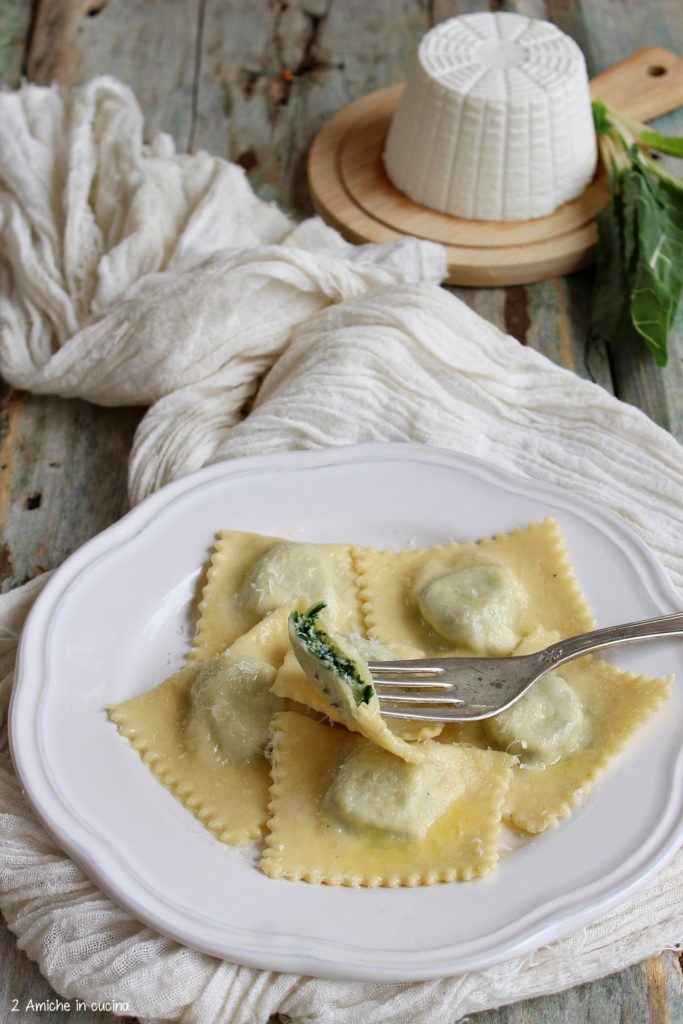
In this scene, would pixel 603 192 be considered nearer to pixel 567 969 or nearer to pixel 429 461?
pixel 429 461

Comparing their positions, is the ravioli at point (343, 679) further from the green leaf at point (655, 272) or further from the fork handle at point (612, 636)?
the green leaf at point (655, 272)

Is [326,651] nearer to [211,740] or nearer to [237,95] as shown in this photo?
[211,740]

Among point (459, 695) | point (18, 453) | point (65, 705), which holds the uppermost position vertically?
point (459, 695)

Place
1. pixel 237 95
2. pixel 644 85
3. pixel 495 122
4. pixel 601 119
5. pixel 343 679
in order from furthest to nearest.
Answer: pixel 237 95
pixel 644 85
pixel 601 119
pixel 495 122
pixel 343 679

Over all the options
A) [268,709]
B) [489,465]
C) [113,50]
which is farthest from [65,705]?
[113,50]

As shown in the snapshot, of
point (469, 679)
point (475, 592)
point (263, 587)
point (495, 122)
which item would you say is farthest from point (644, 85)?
point (469, 679)

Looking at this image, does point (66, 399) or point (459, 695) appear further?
point (66, 399)

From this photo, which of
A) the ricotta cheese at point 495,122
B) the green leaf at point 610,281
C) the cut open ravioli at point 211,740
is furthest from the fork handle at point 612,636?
the ricotta cheese at point 495,122
